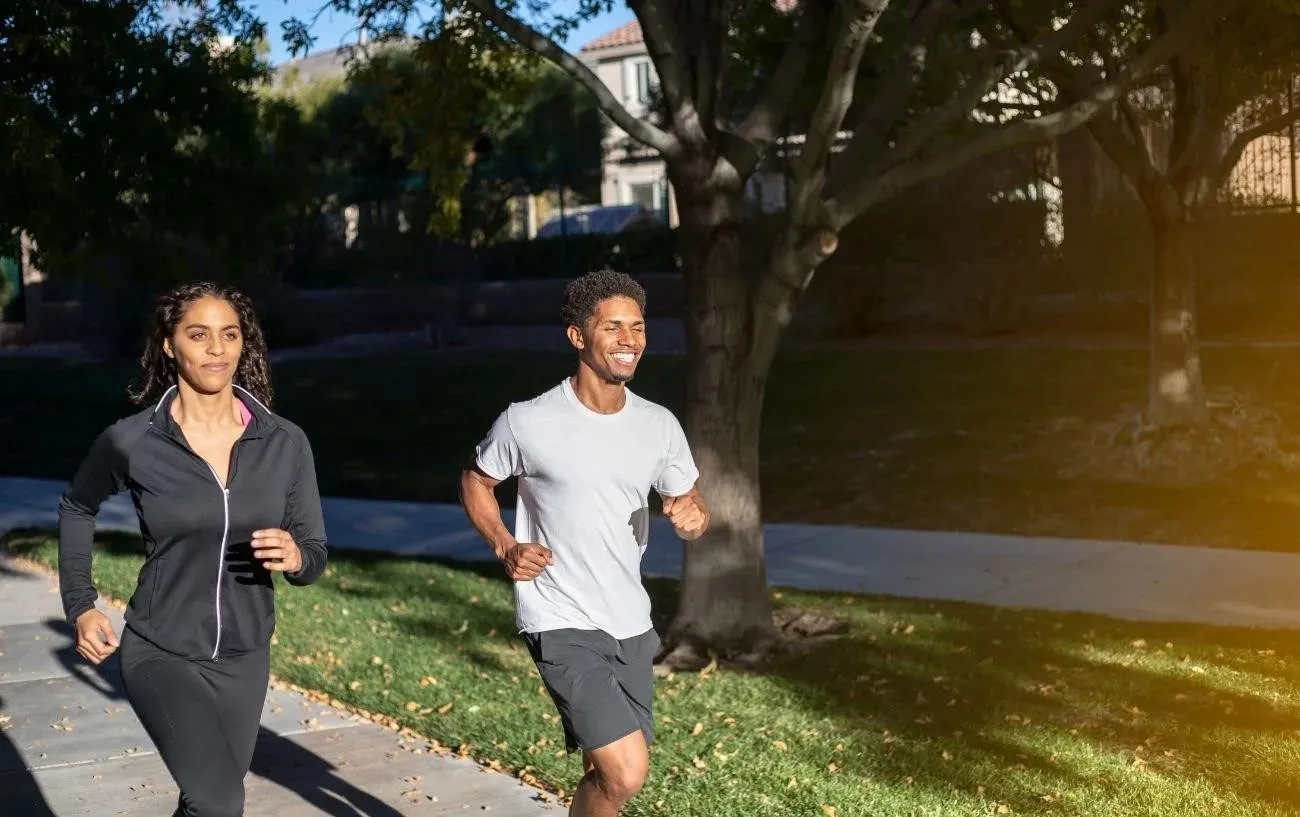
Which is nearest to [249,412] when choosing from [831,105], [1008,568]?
[831,105]

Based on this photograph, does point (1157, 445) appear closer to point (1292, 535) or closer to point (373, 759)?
point (1292, 535)

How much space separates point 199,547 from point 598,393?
1.09m

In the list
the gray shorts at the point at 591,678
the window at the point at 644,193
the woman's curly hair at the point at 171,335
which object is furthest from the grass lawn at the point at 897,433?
the window at the point at 644,193

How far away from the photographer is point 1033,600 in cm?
926

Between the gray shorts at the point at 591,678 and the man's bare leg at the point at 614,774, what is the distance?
24 mm

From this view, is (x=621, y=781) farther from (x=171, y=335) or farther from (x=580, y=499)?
(x=171, y=335)

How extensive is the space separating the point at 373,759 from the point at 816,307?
16661mm

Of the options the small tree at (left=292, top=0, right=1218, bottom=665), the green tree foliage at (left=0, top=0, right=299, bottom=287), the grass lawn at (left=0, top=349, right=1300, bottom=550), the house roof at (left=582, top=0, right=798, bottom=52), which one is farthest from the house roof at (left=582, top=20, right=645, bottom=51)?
the small tree at (left=292, top=0, right=1218, bottom=665)

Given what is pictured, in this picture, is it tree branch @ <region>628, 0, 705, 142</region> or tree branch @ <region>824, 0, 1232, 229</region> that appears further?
tree branch @ <region>628, 0, 705, 142</region>

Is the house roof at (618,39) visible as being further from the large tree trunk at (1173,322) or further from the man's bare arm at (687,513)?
the man's bare arm at (687,513)

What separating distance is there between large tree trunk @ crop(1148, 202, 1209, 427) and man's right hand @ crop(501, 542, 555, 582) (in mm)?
9841

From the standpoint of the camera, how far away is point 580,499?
4.35m

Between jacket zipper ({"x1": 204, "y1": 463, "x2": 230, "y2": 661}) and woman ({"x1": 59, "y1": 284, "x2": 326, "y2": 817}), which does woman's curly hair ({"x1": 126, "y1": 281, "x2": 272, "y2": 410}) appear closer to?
woman ({"x1": 59, "y1": 284, "x2": 326, "y2": 817})

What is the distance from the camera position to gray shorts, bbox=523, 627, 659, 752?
4.32 meters
